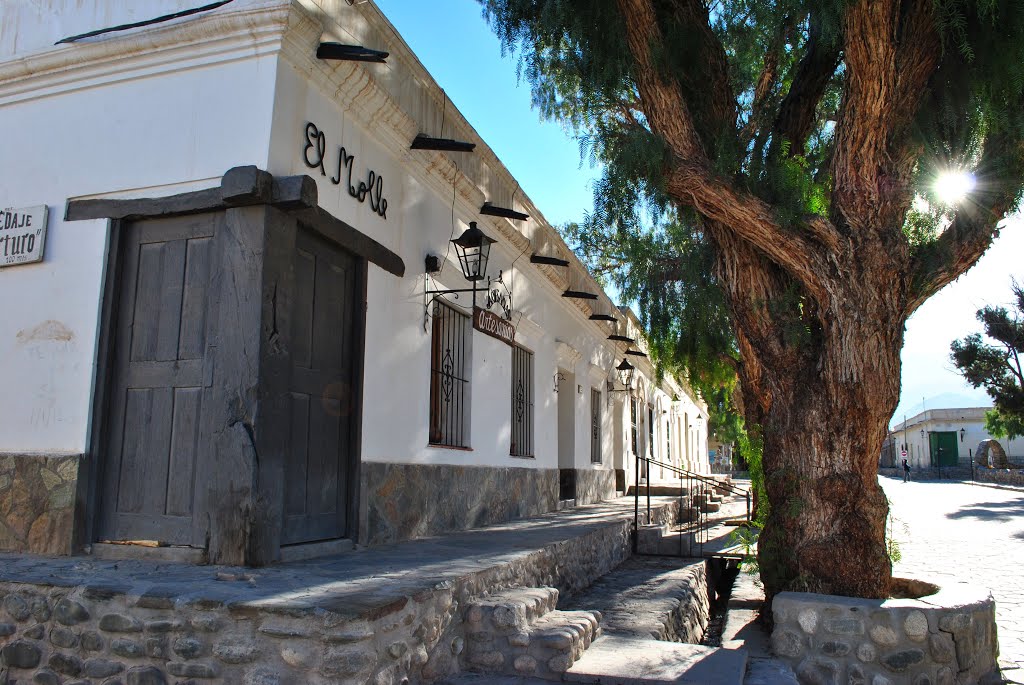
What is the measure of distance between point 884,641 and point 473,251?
15.7 ft

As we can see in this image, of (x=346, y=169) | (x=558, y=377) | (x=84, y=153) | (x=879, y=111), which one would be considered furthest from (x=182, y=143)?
(x=558, y=377)

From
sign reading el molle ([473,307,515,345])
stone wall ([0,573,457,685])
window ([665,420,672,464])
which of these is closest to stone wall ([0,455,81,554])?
stone wall ([0,573,457,685])

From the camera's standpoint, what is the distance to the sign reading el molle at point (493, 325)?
7496mm

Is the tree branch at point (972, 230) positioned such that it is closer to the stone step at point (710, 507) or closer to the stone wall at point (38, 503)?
the stone wall at point (38, 503)

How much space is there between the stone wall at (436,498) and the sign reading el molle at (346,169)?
201 centimetres

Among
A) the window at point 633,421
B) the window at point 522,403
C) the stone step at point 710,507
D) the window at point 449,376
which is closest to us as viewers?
the window at point 449,376

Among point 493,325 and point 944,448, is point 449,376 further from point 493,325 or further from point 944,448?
point 944,448

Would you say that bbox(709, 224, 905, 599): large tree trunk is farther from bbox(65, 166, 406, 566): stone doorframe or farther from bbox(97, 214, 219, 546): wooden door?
bbox(97, 214, 219, 546): wooden door

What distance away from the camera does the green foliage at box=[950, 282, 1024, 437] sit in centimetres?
2667

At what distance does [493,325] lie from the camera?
791cm

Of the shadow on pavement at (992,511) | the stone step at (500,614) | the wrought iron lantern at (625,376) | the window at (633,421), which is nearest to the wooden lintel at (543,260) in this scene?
the wrought iron lantern at (625,376)

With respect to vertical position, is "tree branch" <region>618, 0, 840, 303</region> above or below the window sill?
above

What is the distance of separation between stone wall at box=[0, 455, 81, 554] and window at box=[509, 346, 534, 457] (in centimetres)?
513

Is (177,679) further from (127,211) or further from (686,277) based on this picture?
(686,277)
